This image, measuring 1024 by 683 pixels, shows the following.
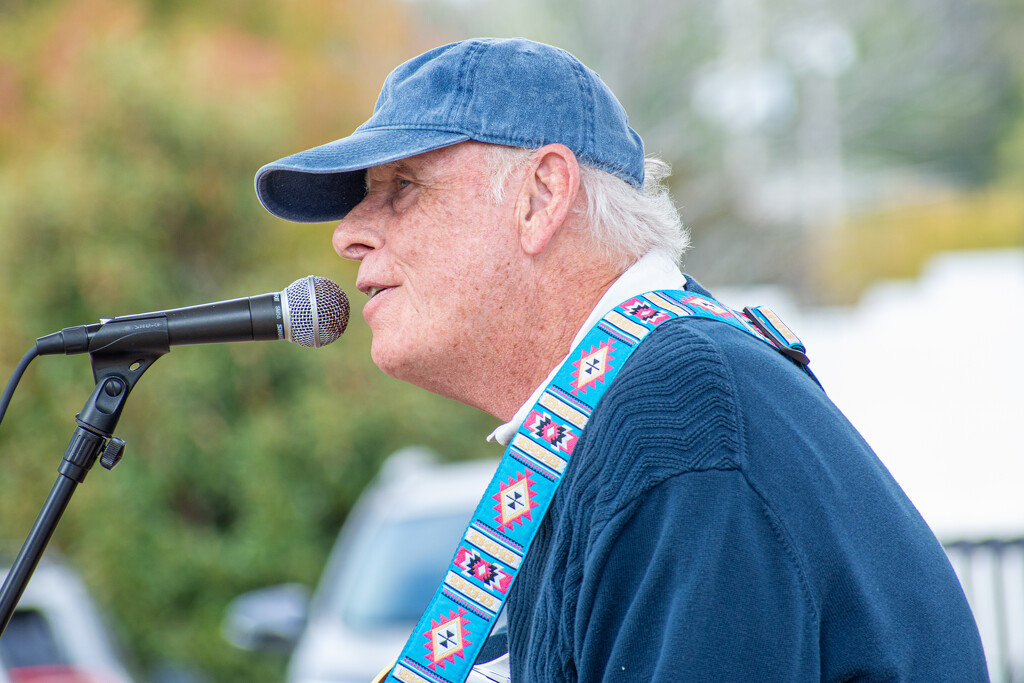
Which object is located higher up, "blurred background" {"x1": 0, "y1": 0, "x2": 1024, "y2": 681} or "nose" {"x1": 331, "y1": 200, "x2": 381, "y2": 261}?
"blurred background" {"x1": 0, "y1": 0, "x2": 1024, "y2": 681}

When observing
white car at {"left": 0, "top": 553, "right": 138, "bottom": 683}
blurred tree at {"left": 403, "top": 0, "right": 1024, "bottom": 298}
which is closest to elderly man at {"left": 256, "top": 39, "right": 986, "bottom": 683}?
white car at {"left": 0, "top": 553, "right": 138, "bottom": 683}

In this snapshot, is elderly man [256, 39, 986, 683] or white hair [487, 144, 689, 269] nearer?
elderly man [256, 39, 986, 683]

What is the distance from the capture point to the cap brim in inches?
65.4

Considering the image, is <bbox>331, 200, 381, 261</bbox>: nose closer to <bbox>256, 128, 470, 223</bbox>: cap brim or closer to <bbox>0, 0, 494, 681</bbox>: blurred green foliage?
<bbox>256, 128, 470, 223</bbox>: cap brim

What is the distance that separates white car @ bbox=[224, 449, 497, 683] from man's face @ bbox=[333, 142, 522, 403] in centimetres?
282

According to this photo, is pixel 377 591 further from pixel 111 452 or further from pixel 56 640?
pixel 111 452

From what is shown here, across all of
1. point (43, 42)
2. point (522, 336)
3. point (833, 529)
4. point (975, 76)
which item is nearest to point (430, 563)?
point (522, 336)

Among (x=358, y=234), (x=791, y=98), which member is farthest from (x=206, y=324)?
(x=791, y=98)

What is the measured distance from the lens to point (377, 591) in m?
4.77

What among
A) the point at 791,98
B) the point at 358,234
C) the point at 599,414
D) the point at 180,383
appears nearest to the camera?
the point at 599,414

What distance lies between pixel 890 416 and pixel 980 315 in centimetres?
226

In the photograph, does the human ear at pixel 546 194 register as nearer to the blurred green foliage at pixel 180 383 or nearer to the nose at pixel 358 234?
the nose at pixel 358 234

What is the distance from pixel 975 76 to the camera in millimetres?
22578

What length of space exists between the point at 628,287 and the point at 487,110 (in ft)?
1.13
